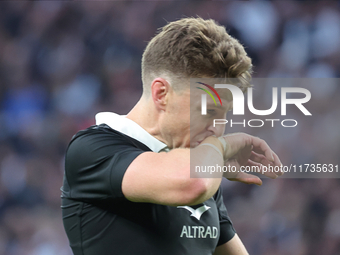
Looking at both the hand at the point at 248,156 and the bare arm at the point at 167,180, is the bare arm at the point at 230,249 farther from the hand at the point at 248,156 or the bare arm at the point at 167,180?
the bare arm at the point at 167,180

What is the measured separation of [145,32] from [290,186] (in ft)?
6.59

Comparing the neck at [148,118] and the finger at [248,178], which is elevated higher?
the neck at [148,118]

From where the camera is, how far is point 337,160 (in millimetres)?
2492

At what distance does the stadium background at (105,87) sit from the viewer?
10.5 feet

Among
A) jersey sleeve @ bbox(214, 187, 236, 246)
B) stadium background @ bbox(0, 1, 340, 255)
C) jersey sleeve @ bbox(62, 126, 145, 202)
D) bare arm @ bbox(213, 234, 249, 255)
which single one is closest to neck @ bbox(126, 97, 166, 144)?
jersey sleeve @ bbox(62, 126, 145, 202)

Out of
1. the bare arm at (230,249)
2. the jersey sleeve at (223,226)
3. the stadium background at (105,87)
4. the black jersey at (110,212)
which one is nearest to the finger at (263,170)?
the black jersey at (110,212)

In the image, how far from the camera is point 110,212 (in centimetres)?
102

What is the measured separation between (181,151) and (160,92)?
0.33m

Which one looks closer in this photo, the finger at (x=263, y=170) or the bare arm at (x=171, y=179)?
the bare arm at (x=171, y=179)

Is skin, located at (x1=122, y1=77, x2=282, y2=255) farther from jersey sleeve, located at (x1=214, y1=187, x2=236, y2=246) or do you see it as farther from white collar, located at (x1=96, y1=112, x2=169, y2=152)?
jersey sleeve, located at (x1=214, y1=187, x2=236, y2=246)

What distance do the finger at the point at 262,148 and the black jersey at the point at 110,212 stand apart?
0.30m

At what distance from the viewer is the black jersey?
0.93 meters

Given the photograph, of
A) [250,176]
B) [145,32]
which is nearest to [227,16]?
[145,32]

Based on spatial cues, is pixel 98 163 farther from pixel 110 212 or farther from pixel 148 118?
pixel 148 118
